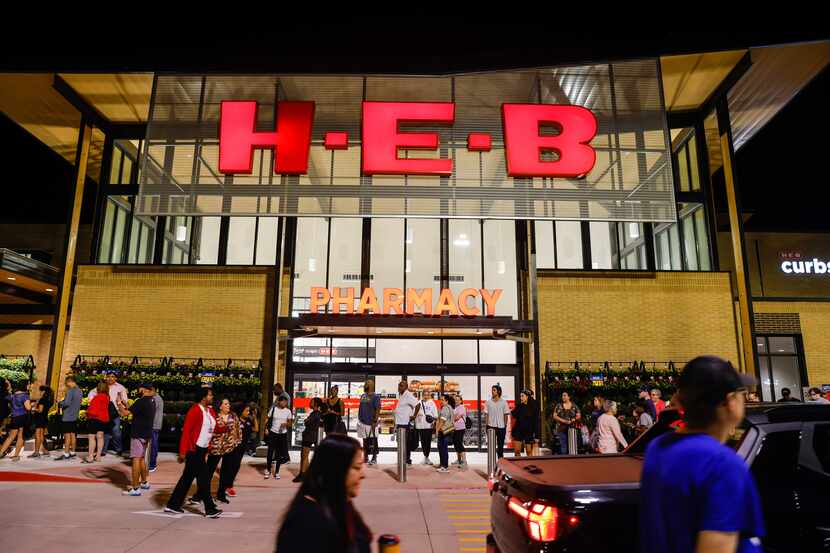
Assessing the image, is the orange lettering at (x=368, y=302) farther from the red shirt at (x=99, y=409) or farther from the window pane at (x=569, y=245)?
the red shirt at (x=99, y=409)

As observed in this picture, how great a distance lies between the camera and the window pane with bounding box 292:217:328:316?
17.5 metres

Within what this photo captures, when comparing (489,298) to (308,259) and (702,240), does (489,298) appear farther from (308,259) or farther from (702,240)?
(702,240)

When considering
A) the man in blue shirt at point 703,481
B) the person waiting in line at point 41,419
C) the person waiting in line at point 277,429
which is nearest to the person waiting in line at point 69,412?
the person waiting in line at point 41,419

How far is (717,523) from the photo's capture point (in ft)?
5.62

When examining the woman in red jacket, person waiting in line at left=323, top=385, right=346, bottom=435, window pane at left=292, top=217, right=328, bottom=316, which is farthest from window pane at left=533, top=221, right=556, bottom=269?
the woman in red jacket

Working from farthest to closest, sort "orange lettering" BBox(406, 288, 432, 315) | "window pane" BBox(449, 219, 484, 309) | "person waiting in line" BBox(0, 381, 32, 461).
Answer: "window pane" BBox(449, 219, 484, 309) < "orange lettering" BBox(406, 288, 432, 315) < "person waiting in line" BBox(0, 381, 32, 461)

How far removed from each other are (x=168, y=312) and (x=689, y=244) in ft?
57.0

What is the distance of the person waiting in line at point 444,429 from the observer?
1252 cm

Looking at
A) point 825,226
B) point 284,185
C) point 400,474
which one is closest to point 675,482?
point 400,474

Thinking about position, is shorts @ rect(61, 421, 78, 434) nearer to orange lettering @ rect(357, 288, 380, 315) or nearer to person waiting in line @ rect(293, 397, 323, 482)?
person waiting in line @ rect(293, 397, 323, 482)

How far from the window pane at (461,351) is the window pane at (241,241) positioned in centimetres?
734

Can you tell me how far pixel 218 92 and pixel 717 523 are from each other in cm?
1685

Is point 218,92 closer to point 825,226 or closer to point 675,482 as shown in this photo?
point 675,482

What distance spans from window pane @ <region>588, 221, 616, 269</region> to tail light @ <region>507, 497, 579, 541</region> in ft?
50.5
